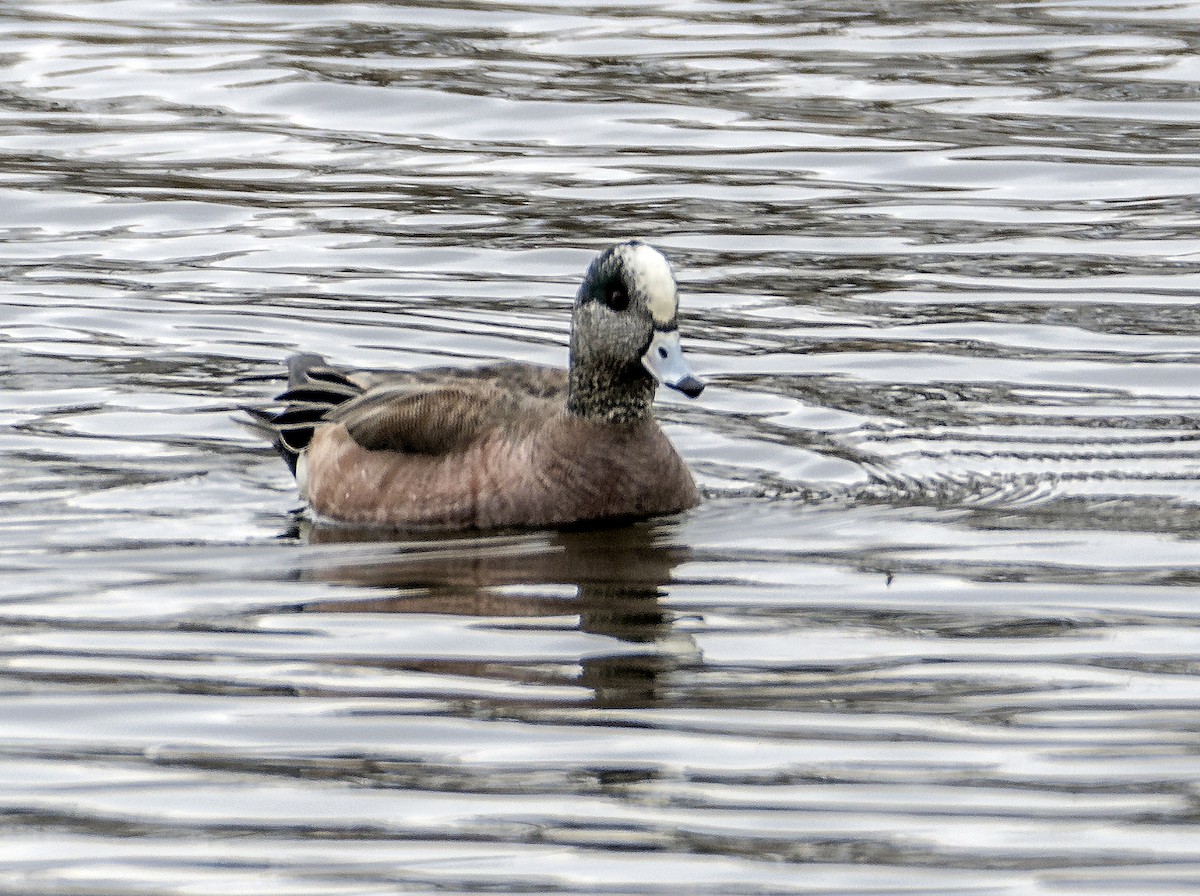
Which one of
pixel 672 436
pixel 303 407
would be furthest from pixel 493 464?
pixel 672 436

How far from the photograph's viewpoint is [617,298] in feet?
29.1

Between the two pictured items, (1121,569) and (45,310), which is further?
(45,310)

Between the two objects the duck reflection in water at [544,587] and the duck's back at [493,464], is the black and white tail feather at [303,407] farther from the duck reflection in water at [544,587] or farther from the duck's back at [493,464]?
the duck reflection in water at [544,587]

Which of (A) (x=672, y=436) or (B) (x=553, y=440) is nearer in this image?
(B) (x=553, y=440)

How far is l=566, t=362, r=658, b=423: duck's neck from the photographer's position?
29.3 ft

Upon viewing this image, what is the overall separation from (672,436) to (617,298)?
59.8 inches

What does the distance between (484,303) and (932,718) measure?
6.21 m

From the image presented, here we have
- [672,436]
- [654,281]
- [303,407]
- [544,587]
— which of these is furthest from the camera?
[672,436]

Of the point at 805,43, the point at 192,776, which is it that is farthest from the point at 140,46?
the point at 192,776

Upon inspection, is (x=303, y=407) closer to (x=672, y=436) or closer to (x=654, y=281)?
(x=672, y=436)

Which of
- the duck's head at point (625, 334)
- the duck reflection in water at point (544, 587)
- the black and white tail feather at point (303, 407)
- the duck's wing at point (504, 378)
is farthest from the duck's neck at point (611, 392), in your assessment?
the black and white tail feather at point (303, 407)

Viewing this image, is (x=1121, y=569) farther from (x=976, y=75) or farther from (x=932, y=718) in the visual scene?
(x=976, y=75)

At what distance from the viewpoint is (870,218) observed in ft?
44.8

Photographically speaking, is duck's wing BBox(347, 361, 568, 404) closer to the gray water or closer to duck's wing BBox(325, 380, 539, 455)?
duck's wing BBox(325, 380, 539, 455)
